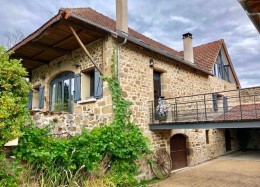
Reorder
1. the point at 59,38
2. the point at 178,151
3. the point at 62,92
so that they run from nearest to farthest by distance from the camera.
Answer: the point at 59,38 < the point at 62,92 < the point at 178,151

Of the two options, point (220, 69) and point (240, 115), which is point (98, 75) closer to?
point (240, 115)

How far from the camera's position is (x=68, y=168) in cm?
544

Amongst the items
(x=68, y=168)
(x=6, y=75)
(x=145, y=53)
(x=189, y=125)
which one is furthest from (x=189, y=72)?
(x=6, y=75)

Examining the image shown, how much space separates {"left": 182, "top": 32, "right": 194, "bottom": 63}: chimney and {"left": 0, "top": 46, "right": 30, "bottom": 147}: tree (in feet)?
32.0

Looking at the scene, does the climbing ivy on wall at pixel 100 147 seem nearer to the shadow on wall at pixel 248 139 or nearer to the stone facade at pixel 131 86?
the stone facade at pixel 131 86

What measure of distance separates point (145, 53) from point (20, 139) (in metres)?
5.76

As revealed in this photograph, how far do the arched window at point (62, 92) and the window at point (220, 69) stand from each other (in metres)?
9.38

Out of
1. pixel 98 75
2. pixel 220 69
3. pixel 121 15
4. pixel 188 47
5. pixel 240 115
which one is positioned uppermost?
pixel 188 47

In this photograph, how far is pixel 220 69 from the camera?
609 inches

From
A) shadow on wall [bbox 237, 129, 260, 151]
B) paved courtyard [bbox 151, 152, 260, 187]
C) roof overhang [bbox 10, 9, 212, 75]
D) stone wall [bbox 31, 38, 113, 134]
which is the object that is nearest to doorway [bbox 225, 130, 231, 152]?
shadow on wall [bbox 237, 129, 260, 151]

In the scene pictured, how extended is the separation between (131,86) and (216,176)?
4.80 meters

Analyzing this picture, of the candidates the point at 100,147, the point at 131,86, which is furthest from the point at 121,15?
the point at 100,147

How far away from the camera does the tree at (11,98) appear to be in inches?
172

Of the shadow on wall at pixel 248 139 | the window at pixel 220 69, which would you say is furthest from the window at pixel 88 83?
the shadow on wall at pixel 248 139
